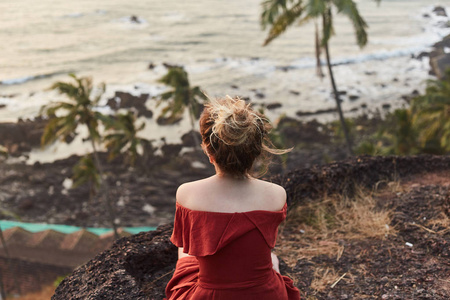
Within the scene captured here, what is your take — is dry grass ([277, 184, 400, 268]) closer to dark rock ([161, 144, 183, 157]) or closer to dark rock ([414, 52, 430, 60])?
dark rock ([161, 144, 183, 157])

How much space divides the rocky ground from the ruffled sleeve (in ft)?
3.09

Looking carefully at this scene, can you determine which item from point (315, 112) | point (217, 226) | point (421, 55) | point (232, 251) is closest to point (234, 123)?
point (217, 226)

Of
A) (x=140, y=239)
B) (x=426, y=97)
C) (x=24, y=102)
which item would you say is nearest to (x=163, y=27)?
(x=24, y=102)

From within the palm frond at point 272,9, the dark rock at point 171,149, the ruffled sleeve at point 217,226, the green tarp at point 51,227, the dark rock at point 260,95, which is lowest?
the green tarp at point 51,227

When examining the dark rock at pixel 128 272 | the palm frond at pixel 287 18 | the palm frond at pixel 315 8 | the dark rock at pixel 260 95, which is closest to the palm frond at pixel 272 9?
the palm frond at pixel 287 18

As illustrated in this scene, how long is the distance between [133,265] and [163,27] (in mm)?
62977

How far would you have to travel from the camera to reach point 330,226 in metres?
4.04

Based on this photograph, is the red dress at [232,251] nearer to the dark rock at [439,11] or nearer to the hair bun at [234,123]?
the hair bun at [234,123]

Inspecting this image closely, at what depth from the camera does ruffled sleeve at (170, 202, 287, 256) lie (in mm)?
1992

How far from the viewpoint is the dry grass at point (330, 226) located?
363cm

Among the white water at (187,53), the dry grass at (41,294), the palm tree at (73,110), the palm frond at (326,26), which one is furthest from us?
the white water at (187,53)

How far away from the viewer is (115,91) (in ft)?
180

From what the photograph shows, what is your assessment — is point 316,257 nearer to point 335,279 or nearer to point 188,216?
point 335,279

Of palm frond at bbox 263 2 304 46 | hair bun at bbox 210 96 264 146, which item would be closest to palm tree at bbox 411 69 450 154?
palm frond at bbox 263 2 304 46
